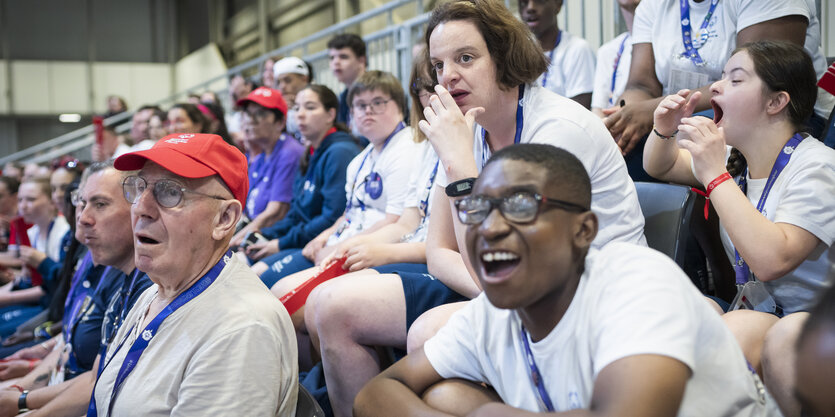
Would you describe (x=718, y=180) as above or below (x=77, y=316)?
above

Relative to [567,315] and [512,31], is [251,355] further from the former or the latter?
[512,31]

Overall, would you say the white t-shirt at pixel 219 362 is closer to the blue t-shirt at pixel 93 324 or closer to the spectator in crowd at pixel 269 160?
the blue t-shirt at pixel 93 324

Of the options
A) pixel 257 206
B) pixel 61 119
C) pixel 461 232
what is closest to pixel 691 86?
pixel 461 232

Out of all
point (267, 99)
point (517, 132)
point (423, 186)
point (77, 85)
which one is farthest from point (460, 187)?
point (77, 85)

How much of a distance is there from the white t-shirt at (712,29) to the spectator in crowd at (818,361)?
6.51 feet

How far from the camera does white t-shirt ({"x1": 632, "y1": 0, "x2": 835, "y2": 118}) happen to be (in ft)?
8.89

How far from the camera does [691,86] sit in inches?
118

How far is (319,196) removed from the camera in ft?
14.4

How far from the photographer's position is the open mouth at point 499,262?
4.44 ft

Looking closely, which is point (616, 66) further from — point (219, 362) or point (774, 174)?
point (219, 362)

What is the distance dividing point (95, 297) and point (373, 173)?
1505 millimetres

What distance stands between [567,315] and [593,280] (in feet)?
0.28

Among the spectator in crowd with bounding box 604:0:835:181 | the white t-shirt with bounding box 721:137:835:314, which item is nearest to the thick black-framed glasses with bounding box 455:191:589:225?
the white t-shirt with bounding box 721:137:835:314

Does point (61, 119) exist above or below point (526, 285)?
above
